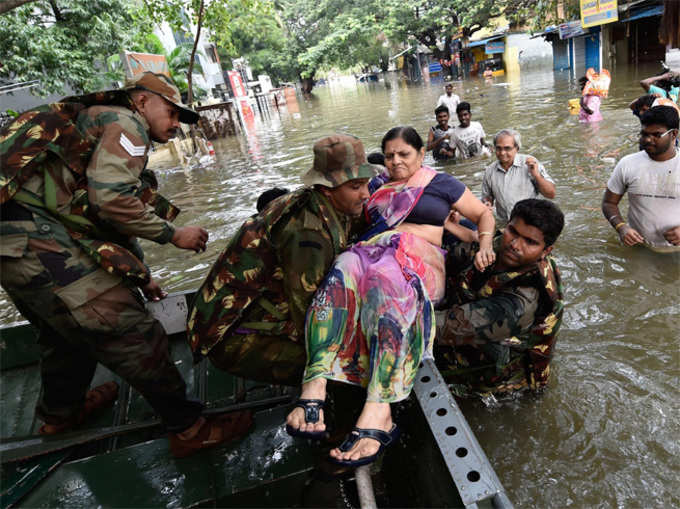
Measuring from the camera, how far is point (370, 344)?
72.5 inches

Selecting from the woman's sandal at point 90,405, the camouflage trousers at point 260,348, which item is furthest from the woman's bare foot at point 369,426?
the woman's sandal at point 90,405

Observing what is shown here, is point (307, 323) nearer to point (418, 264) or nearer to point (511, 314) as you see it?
point (418, 264)

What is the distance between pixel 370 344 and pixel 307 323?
318mm

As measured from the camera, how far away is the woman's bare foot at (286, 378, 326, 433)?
5.56ft

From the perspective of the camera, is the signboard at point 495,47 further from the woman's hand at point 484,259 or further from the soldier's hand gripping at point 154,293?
the soldier's hand gripping at point 154,293

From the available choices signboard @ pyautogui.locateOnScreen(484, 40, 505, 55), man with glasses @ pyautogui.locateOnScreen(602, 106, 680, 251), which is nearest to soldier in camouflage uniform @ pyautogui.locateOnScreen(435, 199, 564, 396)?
man with glasses @ pyautogui.locateOnScreen(602, 106, 680, 251)

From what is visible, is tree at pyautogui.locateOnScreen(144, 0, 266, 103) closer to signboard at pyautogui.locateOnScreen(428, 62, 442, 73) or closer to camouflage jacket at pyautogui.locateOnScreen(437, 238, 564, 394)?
camouflage jacket at pyautogui.locateOnScreen(437, 238, 564, 394)

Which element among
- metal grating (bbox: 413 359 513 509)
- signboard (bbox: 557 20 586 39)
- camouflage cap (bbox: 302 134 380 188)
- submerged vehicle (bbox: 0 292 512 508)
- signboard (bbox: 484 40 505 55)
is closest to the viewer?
metal grating (bbox: 413 359 513 509)

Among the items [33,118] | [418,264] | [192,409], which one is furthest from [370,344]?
[33,118]

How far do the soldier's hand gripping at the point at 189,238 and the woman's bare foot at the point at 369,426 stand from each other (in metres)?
1.28

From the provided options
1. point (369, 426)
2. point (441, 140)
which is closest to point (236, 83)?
point (441, 140)

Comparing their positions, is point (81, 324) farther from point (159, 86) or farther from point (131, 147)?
point (159, 86)

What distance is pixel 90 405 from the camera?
260 cm

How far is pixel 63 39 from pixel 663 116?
643 inches
